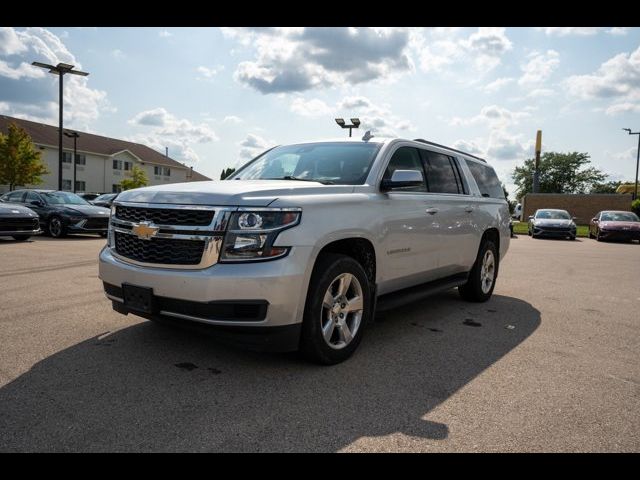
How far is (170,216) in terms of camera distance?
11.3 ft

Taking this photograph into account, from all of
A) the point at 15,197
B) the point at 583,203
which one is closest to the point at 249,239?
the point at 15,197

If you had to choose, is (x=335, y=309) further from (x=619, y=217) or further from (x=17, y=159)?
(x=17, y=159)

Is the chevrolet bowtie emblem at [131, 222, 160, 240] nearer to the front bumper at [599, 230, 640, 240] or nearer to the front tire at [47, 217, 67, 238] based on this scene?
the front tire at [47, 217, 67, 238]

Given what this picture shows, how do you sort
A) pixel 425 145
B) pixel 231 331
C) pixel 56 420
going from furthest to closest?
1. pixel 425 145
2. pixel 231 331
3. pixel 56 420

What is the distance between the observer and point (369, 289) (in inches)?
158

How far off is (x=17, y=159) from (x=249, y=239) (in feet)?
141

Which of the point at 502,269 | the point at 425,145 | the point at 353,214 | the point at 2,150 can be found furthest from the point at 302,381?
the point at 2,150

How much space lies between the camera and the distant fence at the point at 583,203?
41469 mm

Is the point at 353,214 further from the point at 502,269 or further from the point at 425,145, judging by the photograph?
the point at 502,269

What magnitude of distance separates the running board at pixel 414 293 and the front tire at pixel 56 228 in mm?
12446

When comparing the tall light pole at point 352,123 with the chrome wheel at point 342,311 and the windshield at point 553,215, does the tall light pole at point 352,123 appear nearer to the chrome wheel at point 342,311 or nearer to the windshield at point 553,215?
the windshield at point 553,215

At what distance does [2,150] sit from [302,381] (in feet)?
142

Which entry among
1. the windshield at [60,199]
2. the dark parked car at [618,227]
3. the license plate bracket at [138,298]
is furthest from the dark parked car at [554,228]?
the license plate bracket at [138,298]
